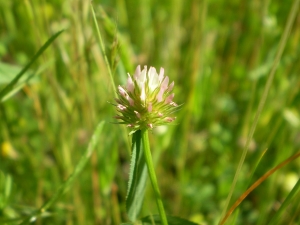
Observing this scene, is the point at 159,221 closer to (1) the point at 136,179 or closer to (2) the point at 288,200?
(1) the point at 136,179

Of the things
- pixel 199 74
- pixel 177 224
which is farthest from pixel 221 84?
pixel 177 224

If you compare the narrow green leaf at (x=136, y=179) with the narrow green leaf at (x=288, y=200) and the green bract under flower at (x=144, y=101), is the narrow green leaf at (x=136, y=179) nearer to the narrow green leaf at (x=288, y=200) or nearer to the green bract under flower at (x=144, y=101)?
the green bract under flower at (x=144, y=101)

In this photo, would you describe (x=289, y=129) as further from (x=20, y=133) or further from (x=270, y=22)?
(x=20, y=133)

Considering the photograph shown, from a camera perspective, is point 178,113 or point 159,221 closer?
point 159,221

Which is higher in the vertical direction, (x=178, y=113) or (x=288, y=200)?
(x=178, y=113)

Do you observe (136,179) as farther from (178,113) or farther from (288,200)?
(178,113)

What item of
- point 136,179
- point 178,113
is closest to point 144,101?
point 136,179

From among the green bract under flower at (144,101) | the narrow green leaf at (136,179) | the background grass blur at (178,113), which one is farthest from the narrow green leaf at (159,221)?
the background grass blur at (178,113)
